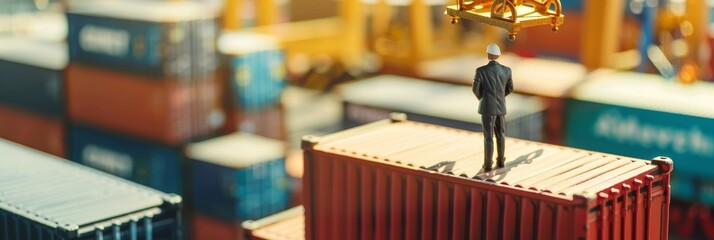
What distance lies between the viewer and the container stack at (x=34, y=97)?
25000mm

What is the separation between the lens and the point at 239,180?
20.8 m

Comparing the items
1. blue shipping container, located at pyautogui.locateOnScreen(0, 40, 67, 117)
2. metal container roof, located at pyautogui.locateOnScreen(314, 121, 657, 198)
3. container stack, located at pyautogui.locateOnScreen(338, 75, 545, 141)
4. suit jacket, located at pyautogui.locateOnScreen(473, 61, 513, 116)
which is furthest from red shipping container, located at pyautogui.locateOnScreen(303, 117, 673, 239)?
blue shipping container, located at pyautogui.locateOnScreen(0, 40, 67, 117)

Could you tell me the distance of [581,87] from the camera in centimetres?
2298

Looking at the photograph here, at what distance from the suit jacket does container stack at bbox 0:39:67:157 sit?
16733 millimetres

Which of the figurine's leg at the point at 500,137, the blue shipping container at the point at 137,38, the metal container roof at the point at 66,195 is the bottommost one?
the metal container roof at the point at 66,195

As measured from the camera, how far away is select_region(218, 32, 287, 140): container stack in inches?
918

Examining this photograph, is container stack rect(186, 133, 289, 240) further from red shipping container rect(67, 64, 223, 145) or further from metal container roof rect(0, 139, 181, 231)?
metal container roof rect(0, 139, 181, 231)

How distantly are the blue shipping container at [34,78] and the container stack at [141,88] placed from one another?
0.83m

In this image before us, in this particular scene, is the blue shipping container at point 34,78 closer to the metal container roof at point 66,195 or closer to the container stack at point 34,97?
the container stack at point 34,97

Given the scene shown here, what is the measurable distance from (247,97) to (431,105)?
15.4 ft

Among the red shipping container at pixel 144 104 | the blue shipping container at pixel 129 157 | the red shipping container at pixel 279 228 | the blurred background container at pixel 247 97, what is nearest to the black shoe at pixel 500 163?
the red shipping container at pixel 279 228

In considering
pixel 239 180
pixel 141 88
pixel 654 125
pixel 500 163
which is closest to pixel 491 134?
pixel 500 163

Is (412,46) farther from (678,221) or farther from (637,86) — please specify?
(678,221)

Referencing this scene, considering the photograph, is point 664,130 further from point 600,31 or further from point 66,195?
point 66,195
